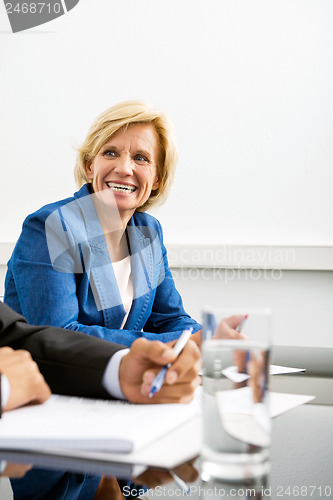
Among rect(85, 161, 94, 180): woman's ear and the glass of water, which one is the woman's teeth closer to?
rect(85, 161, 94, 180): woman's ear

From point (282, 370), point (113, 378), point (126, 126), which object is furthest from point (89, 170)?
point (113, 378)

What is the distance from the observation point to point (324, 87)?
8.11 feet

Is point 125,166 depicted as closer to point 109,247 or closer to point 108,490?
point 109,247

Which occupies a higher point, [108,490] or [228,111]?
[228,111]

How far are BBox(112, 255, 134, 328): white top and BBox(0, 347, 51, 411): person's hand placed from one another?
96 cm

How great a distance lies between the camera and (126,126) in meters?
1.77

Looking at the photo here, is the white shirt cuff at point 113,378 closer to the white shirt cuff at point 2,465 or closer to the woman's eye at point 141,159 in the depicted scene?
the white shirt cuff at point 2,465

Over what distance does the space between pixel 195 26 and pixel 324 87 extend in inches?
24.7

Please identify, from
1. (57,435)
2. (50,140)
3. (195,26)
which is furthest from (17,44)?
(57,435)

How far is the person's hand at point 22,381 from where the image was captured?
2.21 feet

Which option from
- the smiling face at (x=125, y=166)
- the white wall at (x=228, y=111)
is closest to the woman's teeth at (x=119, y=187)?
the smiling face at (x=125, y=166)

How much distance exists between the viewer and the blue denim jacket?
1.39 m

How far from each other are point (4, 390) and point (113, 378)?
0.15 m

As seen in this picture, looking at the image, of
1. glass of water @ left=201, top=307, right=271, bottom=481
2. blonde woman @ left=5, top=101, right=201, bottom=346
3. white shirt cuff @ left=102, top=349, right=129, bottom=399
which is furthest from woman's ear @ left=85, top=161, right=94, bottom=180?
glass of water @ left=201, top=307, right=271, bottom=481
